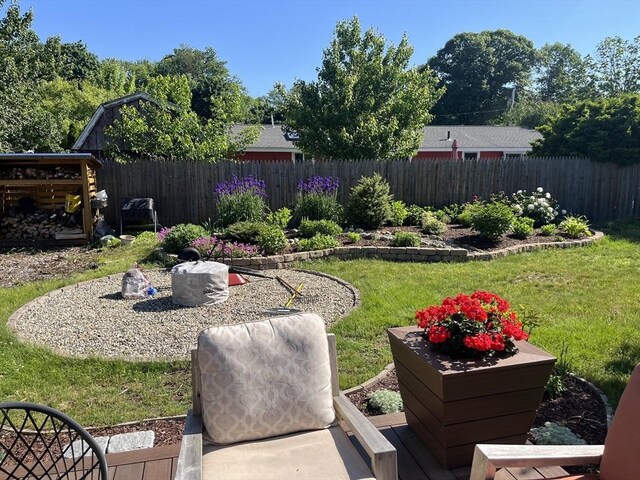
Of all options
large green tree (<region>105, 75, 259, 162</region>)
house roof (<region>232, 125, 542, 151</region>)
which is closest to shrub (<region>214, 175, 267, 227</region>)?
large green tree (<region>105, 75, 259, 162</region>)

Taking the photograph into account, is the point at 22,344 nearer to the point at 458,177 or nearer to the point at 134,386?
the point at 134,386

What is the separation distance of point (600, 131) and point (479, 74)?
36299 mm

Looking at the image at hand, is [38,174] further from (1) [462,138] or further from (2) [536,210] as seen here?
(1) [462,138]

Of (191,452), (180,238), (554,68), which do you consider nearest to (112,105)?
(180,238)

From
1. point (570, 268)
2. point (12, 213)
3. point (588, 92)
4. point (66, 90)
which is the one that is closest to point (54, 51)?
point (12, 213)

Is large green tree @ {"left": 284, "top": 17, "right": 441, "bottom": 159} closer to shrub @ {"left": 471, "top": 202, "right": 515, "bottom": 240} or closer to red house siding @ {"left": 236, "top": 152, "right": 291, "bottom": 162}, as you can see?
red house siding @ {"left": 236, "top": 152, "right": 291, "bottom": 162}

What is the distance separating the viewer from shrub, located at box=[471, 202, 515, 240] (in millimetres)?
8180

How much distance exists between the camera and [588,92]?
127ft

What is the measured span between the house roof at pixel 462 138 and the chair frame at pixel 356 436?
63.4ft

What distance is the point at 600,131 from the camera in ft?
40.3

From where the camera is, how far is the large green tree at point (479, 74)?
44.3 metres

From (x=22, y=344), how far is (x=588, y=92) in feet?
146

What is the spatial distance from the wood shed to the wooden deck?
25.9 feet

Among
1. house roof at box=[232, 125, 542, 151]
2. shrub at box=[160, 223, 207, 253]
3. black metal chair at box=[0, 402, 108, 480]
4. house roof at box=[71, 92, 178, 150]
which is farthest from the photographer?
house roof at box=[232, 125, 542, 151]
